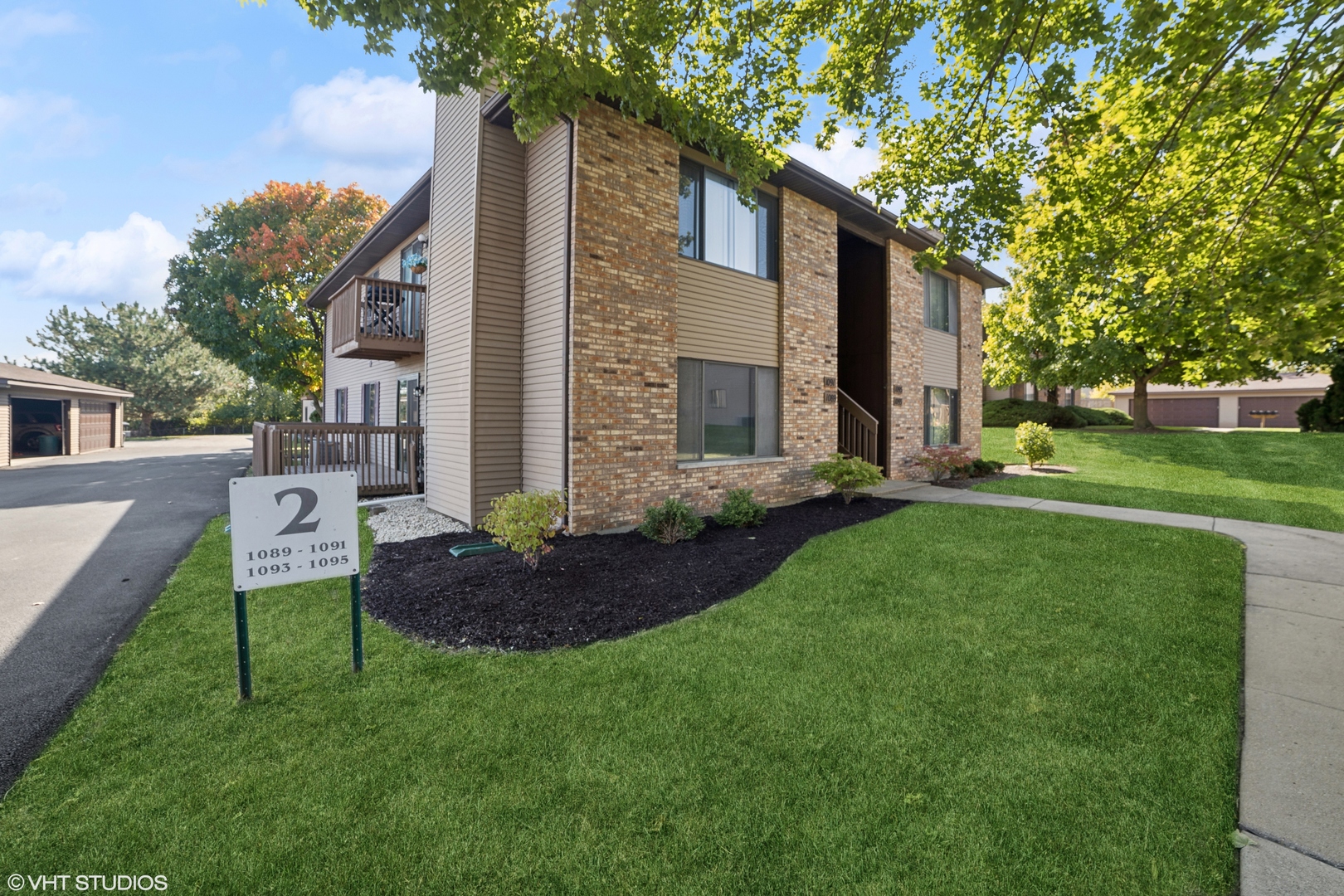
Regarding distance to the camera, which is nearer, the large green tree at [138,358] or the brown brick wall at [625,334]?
the brown brick wall at [625,334]

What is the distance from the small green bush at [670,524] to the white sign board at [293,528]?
411 cm

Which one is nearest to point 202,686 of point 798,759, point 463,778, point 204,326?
point 463,778

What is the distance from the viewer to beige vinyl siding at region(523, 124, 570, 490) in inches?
311

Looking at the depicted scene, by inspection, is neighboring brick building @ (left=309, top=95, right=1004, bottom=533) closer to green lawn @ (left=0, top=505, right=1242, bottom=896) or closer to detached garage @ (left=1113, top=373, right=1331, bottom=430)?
green lawn @ (left=0, top=505, right=1242, bottom=896)

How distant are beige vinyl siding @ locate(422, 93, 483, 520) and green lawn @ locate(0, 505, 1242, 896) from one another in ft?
13.9

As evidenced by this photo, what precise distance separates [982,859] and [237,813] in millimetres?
3311

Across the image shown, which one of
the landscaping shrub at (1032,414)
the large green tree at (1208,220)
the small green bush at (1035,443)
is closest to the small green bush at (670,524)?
the large green tree at (1208,220)

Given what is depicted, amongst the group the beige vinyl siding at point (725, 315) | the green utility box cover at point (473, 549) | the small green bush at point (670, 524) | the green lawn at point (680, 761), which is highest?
the beige vinyl siding at point (725, 315)

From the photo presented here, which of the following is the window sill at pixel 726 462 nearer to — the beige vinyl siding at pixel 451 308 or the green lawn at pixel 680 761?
the beige vinyl siding at pixel 451 308

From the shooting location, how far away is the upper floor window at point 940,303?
1484 centimetres

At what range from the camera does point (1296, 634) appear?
4.53m

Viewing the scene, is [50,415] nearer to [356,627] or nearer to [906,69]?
[356,627]

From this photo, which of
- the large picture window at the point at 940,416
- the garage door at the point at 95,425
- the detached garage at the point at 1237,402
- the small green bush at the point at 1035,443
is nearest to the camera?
the large picture window at the point at 940,416

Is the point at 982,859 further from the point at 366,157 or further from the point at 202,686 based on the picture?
the point at 366,157
